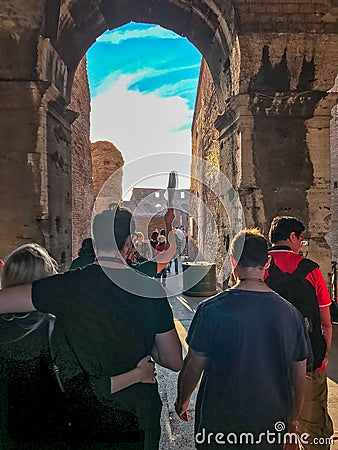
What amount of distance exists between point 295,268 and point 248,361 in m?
1.01

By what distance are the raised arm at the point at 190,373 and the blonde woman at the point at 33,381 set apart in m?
0.22

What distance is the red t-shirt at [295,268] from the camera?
2600mm

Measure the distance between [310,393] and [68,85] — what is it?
5.99m

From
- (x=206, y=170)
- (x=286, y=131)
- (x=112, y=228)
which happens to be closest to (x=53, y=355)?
(x=112, y=228)

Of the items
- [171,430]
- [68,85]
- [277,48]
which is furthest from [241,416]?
[68,85]

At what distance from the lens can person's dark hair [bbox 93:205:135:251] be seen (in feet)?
6.37

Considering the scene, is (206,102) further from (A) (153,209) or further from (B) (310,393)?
(A) (153,209)

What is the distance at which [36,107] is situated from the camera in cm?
541

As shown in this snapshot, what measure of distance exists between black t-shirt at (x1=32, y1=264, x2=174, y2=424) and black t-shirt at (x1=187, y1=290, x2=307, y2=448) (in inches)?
9.8

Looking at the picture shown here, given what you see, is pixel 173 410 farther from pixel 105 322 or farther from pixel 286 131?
pixel 286 131

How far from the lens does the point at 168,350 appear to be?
1.84 m

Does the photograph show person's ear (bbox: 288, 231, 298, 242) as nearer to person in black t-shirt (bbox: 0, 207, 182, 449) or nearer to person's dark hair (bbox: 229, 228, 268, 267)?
person's dark hair (bbox: 229, 228, 268, 267)

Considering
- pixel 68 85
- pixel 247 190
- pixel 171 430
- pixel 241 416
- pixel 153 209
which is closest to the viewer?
pixel 241 416

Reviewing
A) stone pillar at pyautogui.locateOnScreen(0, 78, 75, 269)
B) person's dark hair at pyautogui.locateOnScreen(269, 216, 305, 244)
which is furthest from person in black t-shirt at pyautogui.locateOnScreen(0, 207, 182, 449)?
stone pillar at pyautogui.locateOnScreen(0, 78, 75, 269)
